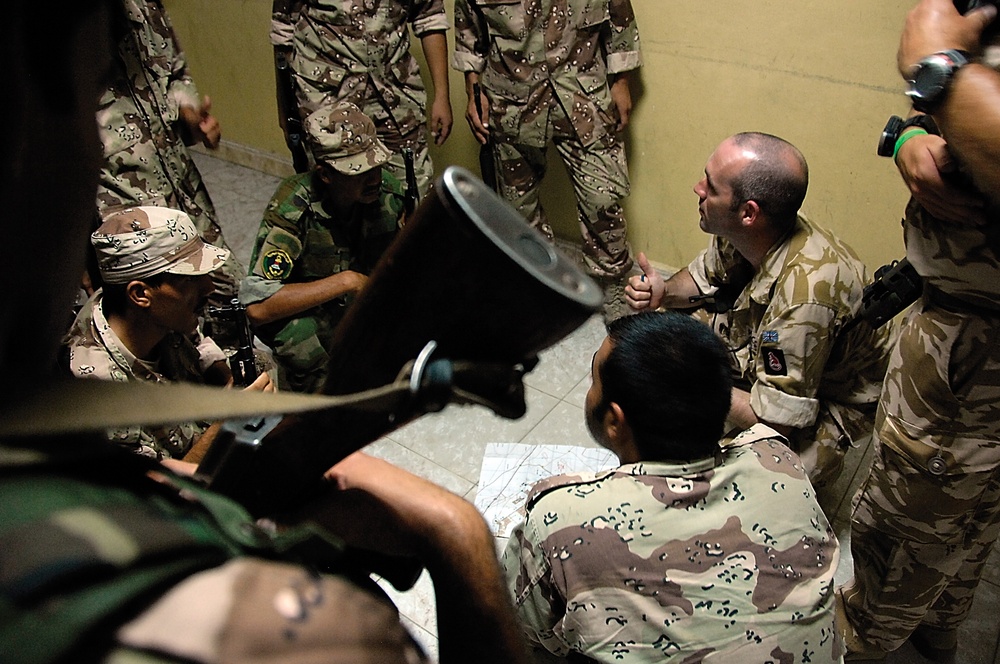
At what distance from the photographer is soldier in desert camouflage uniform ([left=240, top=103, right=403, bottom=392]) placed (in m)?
2.30

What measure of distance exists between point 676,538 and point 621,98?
2.20 meters

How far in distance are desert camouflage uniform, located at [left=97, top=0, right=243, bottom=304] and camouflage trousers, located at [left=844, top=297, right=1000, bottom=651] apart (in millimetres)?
1948

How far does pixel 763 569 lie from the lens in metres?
1.18

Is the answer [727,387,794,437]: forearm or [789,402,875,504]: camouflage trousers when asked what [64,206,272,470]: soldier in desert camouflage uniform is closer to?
[727,387,794,437]: forearm

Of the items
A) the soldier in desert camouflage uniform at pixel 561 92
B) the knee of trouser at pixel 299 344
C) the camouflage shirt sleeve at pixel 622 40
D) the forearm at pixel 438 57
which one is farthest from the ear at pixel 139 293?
the camouflage shirt sleeve at pixel 622 40

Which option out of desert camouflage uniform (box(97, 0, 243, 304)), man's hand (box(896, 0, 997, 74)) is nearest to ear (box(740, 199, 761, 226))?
man's hand (box(896, 0, 997, 74))

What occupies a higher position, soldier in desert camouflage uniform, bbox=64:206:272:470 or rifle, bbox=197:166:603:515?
rifle, bbox=197:166:603:515

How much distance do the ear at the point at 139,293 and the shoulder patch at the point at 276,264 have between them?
2.06 ft

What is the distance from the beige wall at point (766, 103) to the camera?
2.54m

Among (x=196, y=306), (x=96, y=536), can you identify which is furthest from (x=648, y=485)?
(x=196, y=306)

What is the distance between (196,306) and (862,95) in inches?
92.7

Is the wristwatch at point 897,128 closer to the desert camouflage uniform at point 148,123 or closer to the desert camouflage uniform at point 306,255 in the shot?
the desert camouflage uniform at point 306,255

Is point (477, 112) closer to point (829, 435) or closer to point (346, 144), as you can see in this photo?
point (346, 144)

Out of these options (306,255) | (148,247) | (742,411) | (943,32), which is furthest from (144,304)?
(943,32)
